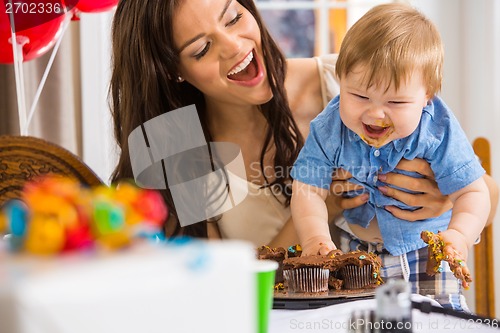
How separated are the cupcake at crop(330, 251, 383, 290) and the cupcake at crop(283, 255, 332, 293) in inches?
0.8

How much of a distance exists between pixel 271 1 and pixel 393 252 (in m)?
1.60

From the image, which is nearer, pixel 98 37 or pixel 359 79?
pixel 359 79

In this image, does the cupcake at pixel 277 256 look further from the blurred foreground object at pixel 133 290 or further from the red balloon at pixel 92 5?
the red balloon at pixel 92 5

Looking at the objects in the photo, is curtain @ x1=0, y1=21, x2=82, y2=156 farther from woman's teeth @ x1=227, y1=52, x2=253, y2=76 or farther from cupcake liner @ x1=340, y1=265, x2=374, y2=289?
cupcake liner @ x1=340, y1=265, x2=374, y2=289

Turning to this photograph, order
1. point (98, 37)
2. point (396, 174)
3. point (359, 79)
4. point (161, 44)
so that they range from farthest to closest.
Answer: point (98, 37), point (161, 44), point (396, 174), point (359, 79)

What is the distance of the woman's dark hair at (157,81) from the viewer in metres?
1.60

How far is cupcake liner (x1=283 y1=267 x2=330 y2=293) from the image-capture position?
103cm

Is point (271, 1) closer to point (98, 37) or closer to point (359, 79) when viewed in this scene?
point (98, 37)

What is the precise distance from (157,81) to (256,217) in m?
0.46

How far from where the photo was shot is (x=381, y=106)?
49.0 inches

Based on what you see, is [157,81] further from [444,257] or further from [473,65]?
[473,65]

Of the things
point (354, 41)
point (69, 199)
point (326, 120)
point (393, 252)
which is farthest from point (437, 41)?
point (69, 199)

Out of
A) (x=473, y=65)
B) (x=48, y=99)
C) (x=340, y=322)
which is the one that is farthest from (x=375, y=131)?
(x=48, y=99)

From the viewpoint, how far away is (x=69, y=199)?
17.2 inches
